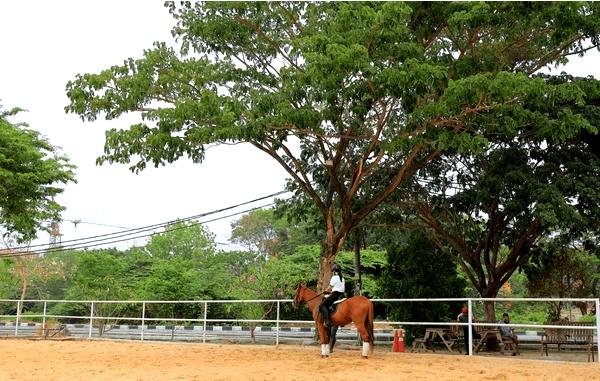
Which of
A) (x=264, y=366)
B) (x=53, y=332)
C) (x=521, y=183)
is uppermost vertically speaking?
(x=521, y=183)

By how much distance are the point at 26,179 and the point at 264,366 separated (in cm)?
1419

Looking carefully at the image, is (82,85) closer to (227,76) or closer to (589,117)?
(227,76)

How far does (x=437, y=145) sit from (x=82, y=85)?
8.47 meters

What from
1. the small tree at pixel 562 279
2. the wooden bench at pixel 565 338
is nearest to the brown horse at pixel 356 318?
the wooden bench at pixel 565 338

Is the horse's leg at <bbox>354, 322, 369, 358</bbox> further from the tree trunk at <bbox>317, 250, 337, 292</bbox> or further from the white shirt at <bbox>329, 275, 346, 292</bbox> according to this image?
the tree trunk at <bbox>317, 250, 337, 292</bbox>

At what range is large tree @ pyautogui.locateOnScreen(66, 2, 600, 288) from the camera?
1205cm

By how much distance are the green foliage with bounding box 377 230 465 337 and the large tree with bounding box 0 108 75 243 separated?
13.1 m

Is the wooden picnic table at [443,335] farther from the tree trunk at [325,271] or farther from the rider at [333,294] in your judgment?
the rider at [333,294]

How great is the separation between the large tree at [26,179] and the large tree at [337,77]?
8.56 m

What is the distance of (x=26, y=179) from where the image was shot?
22.2 m

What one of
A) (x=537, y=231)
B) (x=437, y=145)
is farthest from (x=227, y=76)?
(x=537, y=231)

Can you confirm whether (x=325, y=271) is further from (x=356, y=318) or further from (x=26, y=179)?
(x=26, y=179)

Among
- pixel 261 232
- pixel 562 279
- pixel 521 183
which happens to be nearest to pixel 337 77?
pixel 521 183

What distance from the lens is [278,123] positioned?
522 inches
